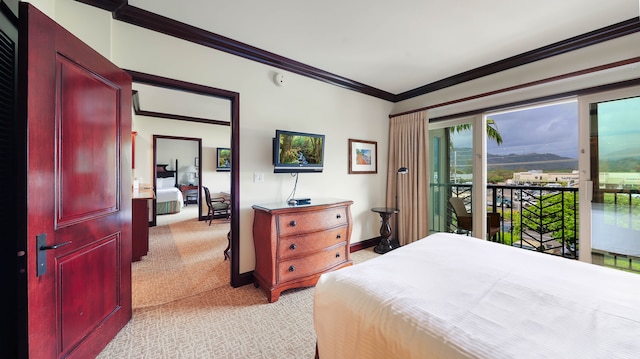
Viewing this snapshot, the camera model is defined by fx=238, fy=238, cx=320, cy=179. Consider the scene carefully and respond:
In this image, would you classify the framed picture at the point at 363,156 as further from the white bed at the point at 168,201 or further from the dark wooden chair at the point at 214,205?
the white bed at the point at 168,201

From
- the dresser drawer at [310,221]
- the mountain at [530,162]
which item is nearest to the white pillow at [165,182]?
the dresser drawer at [310,221]

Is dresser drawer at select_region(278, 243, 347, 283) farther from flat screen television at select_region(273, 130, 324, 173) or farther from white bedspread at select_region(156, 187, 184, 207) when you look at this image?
white bedspread at select_region(156, 187, 184, 207)

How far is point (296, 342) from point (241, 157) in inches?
72.7

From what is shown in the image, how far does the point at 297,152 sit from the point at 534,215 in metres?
3.74

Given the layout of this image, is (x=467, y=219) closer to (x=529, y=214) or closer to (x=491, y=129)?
(x=529, y=214)

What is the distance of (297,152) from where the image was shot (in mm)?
2904

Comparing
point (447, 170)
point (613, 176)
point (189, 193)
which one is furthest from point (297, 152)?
point (189, 193)

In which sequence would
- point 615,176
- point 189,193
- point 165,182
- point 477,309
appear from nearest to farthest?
1. point 477,309
2. point 615,176
3. point 165,182
4. point 189,193

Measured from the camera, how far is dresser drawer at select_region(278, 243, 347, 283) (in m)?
2.41

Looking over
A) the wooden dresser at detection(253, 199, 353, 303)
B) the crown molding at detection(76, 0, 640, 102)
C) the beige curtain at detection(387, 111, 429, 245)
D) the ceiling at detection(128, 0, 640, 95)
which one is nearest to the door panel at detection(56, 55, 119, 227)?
the crown molding at detection(76, 0, 640, 102)

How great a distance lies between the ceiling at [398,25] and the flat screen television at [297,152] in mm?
951

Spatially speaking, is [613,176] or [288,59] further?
[288,59]

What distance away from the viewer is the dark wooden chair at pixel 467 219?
3.34 m

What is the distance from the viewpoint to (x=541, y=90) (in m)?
2.73
